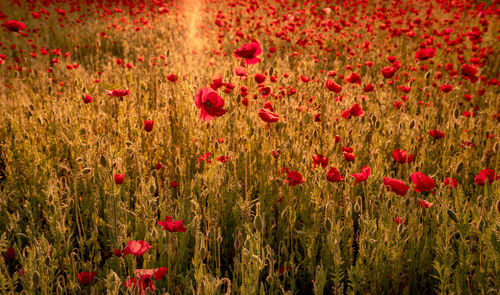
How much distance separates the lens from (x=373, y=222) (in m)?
1.47

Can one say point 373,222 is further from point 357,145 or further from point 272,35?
point 272,35

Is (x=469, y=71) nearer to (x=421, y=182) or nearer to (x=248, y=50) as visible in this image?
(x=421, y=182)

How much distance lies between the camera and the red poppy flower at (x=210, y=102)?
1.82m

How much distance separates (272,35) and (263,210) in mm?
4859

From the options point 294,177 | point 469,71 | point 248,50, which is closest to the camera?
point 294,177

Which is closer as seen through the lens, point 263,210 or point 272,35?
point 263,210

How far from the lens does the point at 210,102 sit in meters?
1.83

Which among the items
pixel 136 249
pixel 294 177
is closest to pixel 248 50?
pixel 294 177

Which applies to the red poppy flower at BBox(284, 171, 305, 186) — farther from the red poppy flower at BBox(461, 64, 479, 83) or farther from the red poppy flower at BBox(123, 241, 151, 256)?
the red poppy flower at BBox(461, 64, 479, 83)

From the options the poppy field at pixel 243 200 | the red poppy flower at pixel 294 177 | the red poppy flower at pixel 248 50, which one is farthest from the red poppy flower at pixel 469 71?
the red poppy flower at pixel 294 177

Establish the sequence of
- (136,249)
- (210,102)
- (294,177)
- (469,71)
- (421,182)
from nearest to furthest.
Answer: (136,249) < (421,182) < (294,177) < (210,102) < (469,71)

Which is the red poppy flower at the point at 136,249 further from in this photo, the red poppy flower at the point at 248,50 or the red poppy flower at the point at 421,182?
the red poppy flower at the point at 248,50

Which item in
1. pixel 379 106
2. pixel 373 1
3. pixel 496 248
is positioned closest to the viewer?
pixel 496 248

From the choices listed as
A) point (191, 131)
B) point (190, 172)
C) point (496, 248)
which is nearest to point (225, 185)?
point (190, 172)
